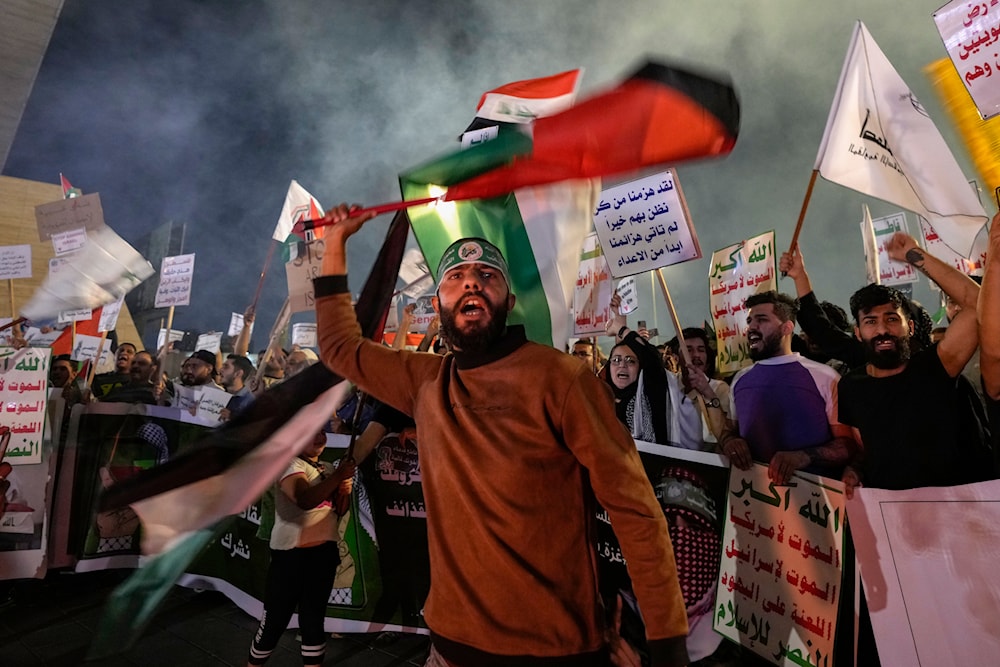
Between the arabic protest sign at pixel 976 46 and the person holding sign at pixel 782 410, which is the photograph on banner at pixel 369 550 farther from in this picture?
the arabic protest sign at pixel 976 46

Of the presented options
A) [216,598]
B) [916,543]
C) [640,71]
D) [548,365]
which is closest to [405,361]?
[548,365]

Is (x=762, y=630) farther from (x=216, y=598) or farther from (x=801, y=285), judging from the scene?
(x=216, y=598)

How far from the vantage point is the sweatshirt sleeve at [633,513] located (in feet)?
5.19

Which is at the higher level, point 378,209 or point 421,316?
point 421,316

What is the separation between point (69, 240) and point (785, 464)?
8.33 metres

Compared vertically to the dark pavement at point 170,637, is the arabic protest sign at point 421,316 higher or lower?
higher

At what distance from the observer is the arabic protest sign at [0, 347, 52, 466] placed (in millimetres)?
5754

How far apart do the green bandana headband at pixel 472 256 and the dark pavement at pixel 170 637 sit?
3.38m

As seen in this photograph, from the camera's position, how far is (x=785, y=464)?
3.07 meters

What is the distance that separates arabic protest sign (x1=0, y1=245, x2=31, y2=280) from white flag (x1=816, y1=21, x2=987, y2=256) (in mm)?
8968

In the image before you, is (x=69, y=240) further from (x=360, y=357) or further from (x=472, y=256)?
(x=472, y=256)

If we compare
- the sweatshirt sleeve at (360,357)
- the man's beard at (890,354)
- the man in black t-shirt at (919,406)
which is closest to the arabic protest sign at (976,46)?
the man in black t-shirt at (919,406)

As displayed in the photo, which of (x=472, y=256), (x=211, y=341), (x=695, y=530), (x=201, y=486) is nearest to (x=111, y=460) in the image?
(x=201, y=486)

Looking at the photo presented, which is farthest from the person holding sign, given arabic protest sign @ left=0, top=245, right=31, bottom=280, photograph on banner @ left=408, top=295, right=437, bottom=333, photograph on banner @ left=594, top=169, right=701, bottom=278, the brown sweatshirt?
arabic protest sign @ left=0, top=245, right=31, bottom=280
